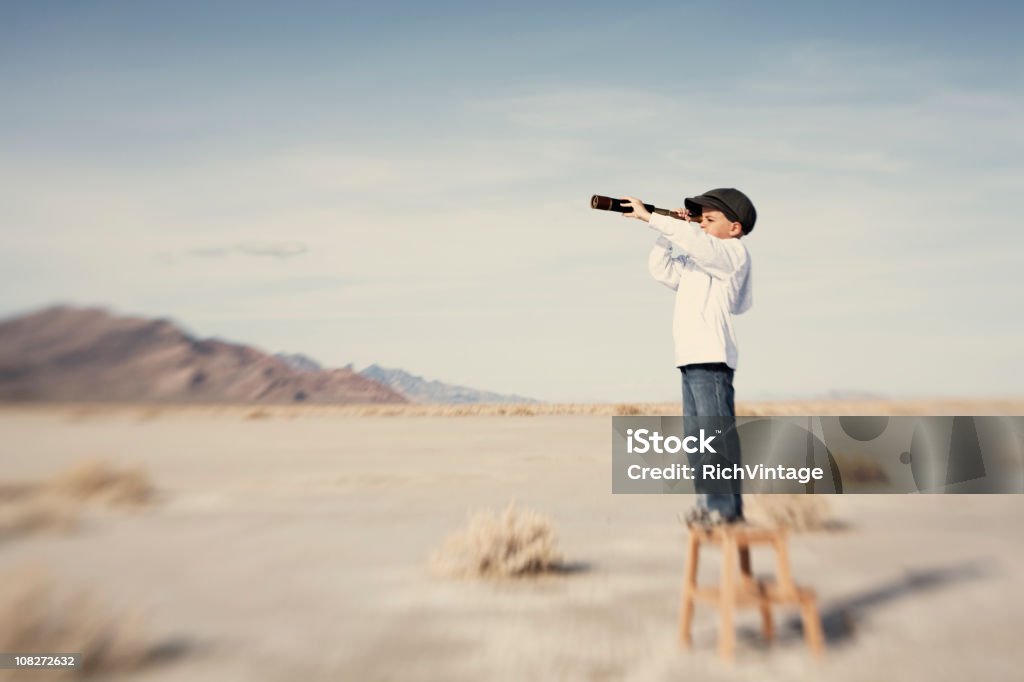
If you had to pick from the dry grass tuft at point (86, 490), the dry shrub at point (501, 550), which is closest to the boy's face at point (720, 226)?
the dry shrub at point (501, 550)

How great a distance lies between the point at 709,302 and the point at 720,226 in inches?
20.2

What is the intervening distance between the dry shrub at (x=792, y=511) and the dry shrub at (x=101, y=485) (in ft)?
24.3

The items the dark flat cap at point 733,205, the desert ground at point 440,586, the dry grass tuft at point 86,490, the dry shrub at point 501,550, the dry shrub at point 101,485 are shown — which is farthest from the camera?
the dry shrub at point 101,485

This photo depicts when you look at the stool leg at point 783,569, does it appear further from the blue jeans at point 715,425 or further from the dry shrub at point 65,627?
the dry shrub at point 65,627

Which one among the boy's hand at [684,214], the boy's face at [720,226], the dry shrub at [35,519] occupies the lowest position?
the dry shrub at [35,519]

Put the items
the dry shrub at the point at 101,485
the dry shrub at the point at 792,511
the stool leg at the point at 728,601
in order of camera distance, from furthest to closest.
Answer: the dry shrub at the point at 101,485, the dry shrub at the point at 792,511, the stool leg at the point at 728,601

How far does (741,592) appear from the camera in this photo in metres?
5.48

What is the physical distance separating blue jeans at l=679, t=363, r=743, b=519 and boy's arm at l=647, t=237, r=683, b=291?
0.58 m

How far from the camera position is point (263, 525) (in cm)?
1059

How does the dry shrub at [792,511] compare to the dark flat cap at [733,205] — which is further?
the dry shrub at [792,511]

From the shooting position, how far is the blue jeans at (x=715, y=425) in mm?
5438

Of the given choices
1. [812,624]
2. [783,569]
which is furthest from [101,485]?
[812,624]

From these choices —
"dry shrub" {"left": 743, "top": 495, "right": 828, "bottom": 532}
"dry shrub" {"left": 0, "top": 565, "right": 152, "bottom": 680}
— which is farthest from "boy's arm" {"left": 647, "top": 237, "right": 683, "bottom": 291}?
"dry shrub" {"left": 743, "top": 495, "right": 828, "bottom": 532}

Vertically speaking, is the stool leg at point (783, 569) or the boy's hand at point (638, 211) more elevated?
the boy's hand at point (638, 211)
